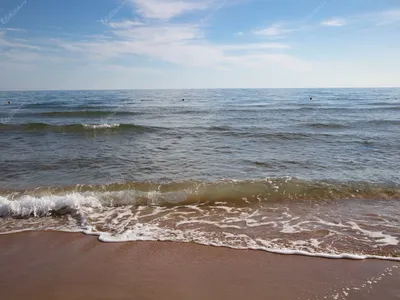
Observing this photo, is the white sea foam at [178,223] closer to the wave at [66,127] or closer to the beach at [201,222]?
the beach at [201,222]

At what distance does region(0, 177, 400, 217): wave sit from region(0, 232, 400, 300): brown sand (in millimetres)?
2032

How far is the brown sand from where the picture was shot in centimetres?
428

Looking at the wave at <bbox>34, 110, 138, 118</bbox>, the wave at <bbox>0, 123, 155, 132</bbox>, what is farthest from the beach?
the wave at <bbox>34, 110, 138, 118</bbox>

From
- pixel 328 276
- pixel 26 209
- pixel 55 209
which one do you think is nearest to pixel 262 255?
pixel 328 276

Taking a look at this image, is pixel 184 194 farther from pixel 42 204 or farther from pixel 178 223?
pixel 42 204

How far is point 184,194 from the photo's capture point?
28.6 feet

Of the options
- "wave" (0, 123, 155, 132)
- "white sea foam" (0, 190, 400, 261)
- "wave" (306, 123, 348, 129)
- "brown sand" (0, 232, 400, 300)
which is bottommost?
"white sea foam" (0, 190, 400, 261)

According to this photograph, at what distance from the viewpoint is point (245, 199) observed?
845 cm

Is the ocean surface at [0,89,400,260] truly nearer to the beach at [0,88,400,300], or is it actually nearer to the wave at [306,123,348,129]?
the beach at [0,88,400,300]

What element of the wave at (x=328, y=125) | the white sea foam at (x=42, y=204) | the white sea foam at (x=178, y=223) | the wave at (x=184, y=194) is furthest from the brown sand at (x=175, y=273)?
the wave at (x=328, y=125)

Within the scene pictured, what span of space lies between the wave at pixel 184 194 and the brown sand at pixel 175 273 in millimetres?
2032

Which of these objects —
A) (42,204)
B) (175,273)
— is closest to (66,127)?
(42,204)

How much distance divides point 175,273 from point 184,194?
12.9 feet

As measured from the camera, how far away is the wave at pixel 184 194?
7809 mm
